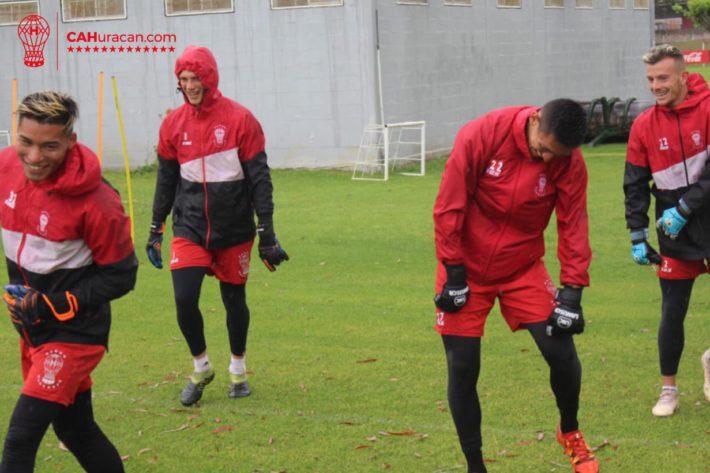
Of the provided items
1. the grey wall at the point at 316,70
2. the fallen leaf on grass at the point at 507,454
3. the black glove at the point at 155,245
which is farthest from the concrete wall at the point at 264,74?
the fallen leaf on grass at the point at 507,454

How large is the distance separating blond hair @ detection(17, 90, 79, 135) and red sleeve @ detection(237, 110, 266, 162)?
95.5 inches

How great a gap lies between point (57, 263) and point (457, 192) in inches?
71.7

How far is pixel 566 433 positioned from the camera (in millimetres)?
5633

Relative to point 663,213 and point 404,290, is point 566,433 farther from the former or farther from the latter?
point 404,290

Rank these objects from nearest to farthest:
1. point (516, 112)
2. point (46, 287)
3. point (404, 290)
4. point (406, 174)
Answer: point (46, 287) < point (516, 112) < point (404, 290) < point (406, 174)

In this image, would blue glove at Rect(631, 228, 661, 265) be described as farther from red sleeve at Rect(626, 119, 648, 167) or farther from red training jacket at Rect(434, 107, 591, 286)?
red training jacket at Rect(434, 107, 591, 286)

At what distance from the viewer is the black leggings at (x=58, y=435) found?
4445 millimetres

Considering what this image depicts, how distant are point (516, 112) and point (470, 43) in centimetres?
2016

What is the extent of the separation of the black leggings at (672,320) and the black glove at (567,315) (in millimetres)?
1440

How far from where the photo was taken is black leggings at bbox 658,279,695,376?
21.4ft

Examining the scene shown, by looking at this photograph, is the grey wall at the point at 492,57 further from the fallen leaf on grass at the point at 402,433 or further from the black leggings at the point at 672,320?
the fallen leaf on grass at the point at 402,433

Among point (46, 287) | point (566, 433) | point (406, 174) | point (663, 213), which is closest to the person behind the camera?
point (46, 287)

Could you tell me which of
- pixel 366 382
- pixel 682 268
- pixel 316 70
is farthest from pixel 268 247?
pixel 316 70

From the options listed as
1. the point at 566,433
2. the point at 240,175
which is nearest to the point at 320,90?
the point at 240,175
